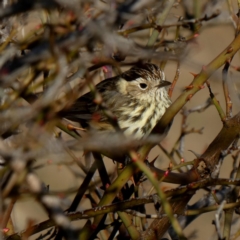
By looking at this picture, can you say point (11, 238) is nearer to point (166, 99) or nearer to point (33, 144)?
point (33, 144)

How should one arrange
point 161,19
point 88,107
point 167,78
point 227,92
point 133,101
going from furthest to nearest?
point 167,78 < point 133,101 < point 88,107 < point 161,19 < point 227,92

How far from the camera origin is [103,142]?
2816mm

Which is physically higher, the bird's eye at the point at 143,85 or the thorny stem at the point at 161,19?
the thorny stem at the point at 161,19

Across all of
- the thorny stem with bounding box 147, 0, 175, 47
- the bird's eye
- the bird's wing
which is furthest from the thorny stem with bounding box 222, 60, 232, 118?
the bird's eye

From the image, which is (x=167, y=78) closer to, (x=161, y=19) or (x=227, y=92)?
(x=161, y=19)

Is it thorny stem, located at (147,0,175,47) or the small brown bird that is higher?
thorny stem, located at (147,0,175,47)

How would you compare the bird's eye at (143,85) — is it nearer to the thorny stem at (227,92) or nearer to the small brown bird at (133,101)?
the small brown bird at (133,101)

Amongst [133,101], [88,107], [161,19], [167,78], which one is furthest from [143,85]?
[167,78]

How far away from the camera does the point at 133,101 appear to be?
6.61 meters

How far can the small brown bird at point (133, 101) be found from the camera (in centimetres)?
608

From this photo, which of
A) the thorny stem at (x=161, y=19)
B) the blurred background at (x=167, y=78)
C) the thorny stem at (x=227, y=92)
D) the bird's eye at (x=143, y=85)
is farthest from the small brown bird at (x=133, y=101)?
the thorny stem at (x=227, y=92)

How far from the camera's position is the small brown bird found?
608cm

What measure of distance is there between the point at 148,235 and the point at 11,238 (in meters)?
0.82

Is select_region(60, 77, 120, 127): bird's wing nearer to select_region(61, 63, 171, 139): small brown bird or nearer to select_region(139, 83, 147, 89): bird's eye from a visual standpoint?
select_region(61, 63, 171, 139): small brown bird
